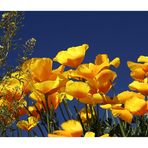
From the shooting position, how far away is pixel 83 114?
4.40 feet

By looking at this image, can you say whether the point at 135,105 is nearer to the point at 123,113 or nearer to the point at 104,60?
the point at 123,113

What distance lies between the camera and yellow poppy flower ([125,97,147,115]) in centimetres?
105

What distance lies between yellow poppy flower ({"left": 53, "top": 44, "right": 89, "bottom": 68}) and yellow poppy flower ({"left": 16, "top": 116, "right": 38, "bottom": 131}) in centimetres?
20

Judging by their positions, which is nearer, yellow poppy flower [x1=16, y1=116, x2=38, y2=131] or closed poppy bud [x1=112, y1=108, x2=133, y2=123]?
closed poppy bud [x1=112, y1=108, x2=133, y2=123]

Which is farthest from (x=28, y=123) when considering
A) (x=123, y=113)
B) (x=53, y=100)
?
(x=123, y=113)

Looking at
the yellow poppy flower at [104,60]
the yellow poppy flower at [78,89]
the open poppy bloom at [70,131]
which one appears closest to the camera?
the open poppy bloom at [70,131]

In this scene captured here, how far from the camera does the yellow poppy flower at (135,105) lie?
1047 mm

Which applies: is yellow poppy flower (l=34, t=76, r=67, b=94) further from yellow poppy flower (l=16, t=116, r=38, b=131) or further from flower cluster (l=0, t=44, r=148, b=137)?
yellow poppy flower (l=16, t=116, r=38, b=131)

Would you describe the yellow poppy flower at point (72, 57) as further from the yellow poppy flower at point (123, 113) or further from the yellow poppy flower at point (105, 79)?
the yellow poppy flower at point (123, 113)

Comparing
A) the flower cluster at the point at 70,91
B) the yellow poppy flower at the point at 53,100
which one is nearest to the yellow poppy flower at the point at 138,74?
the flower cluster at the point at 70,91

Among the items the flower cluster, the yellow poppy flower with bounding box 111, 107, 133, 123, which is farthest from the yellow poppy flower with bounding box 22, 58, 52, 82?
the yellow poppy flower with bounding box 111, 107, 133, 123

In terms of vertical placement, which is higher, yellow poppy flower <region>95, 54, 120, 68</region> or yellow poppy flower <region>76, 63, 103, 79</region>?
yellow poppy flower <region>95, 54, 120, 68</region>

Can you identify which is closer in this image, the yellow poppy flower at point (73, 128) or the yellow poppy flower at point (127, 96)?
the yellow poppy flower at point (73, 128)
